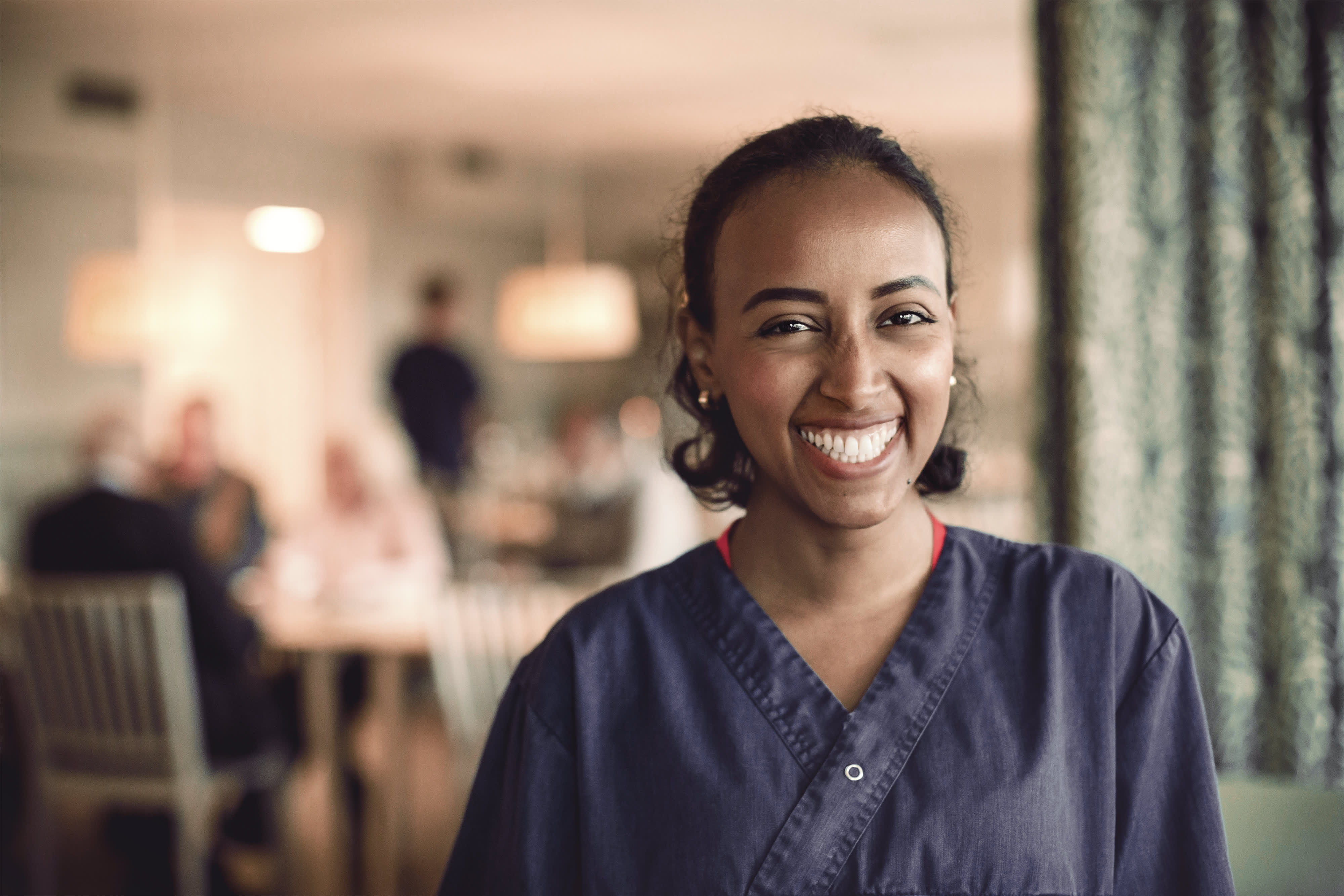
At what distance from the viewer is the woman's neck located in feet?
3.08

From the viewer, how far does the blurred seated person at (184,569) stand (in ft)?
9.51

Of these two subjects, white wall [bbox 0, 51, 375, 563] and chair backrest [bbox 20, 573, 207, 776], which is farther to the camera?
white wall [bbox 0, 51, 375, 563]

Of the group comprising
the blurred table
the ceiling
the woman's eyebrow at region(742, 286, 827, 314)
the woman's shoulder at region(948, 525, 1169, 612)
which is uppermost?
the ceiling

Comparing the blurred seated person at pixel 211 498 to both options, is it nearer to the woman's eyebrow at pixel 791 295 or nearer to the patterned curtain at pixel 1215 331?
the patterned curtain at pixel 1215 331

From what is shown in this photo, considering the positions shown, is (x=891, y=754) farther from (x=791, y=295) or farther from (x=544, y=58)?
(x=544, y=58)

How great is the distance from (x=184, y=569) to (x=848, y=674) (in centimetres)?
241

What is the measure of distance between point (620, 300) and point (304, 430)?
2.61 metres

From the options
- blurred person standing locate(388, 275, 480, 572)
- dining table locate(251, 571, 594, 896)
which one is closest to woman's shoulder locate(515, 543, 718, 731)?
dining table locate(251, 571, 594, 896)

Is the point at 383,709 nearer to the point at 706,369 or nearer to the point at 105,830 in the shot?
the point at 105,830

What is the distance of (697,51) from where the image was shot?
15.3ft

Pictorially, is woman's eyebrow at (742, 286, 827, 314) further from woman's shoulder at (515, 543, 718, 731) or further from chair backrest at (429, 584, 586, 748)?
chair backrest at (429, 584, 586, 748)

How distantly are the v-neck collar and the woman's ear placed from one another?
0.16 metres

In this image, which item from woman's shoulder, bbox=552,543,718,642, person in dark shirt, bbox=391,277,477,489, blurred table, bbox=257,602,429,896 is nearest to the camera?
woman's shoulder, bbox=552,543,718,642

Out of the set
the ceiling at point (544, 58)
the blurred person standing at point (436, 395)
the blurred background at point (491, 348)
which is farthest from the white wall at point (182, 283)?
the blurred person standing at point (436, 395)
